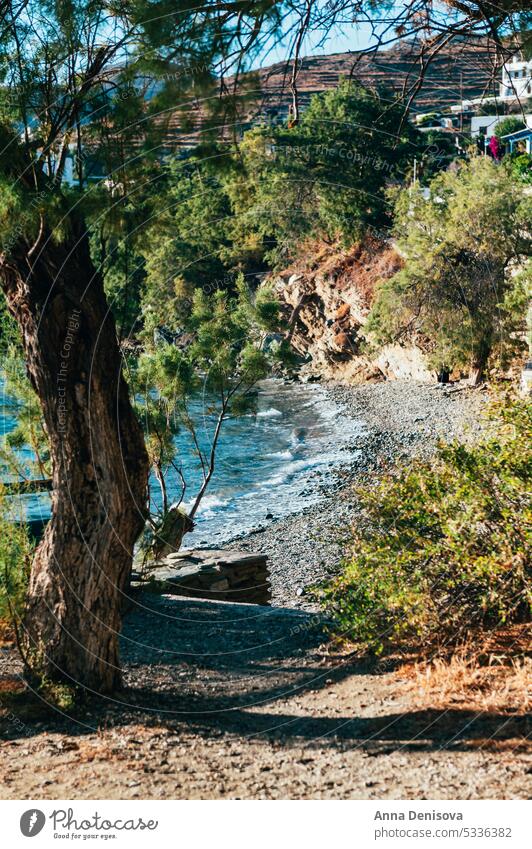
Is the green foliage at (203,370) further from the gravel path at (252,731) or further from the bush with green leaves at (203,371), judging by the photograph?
the gravel path at (252,731)

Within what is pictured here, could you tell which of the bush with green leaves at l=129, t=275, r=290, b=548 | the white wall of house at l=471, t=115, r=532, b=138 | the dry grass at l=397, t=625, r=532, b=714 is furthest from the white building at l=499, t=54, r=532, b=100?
the bush with green leaves at l=129, t=275, r=290, b=548

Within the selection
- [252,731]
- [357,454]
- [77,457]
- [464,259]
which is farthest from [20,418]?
[464,259]

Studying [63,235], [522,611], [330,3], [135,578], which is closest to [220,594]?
[135,578]

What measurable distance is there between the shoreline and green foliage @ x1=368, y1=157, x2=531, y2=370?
7.69 feet

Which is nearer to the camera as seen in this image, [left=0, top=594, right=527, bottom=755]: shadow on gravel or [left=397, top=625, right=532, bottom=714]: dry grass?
[left=0, top=594, right=527, bottom=755]: shadow on gravel

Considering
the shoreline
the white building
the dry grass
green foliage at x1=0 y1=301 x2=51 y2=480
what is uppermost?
the white building

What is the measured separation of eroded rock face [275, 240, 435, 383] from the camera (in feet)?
126

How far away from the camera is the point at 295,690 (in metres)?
6.46

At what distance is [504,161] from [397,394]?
1023cm

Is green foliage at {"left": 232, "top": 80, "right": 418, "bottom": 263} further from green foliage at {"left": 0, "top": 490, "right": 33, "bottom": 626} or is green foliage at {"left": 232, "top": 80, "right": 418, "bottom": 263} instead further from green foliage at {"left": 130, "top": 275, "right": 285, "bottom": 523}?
green foliage at {"left": 0, "top": 490, "right": 33, "bottom": 626}

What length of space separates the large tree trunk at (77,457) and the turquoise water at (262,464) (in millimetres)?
10368

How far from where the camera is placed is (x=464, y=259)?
29.2 meters

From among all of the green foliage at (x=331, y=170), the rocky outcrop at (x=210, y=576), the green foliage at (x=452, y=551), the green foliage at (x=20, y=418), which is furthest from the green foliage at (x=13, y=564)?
the green foliage at (x=331, y=170)

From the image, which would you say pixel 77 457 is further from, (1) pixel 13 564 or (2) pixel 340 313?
(2) pixel 340 313
